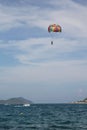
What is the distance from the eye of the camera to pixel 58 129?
5116cm

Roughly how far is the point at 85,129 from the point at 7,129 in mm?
12255

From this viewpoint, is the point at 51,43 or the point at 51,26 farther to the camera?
the point at 51,26

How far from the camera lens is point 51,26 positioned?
203ft

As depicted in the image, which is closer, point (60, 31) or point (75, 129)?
point (75, 129)

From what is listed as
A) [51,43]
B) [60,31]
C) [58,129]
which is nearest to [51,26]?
[60,31]

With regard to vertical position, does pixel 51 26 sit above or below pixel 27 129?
above

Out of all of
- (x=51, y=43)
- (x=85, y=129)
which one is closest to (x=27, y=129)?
(x=85, y=129)

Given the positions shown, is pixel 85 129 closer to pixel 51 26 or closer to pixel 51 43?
pixel 51 43

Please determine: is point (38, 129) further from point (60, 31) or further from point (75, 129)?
point (60, 31)

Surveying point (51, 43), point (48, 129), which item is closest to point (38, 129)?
point (48, 129)

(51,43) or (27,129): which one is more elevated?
(51,43)

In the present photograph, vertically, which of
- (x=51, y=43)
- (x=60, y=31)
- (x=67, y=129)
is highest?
(x=60, y=31)

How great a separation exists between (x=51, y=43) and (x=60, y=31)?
27.7ft

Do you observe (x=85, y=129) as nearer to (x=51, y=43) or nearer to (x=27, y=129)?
(x=27, y=129)
